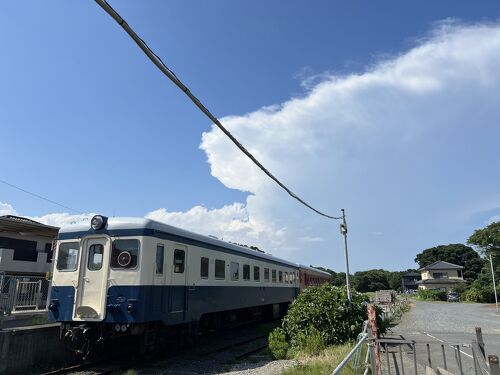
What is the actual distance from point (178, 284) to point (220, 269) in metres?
2.93

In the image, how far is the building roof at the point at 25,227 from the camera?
16.6 m

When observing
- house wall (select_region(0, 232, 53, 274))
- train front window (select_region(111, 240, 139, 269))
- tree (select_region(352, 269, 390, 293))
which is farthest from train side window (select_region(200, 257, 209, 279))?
tree (select_region(352, 269, 390, 293))

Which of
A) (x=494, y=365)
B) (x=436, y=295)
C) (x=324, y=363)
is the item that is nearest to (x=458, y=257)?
(x=436, y=295)

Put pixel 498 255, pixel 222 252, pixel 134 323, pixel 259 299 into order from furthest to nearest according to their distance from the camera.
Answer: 1. pixel 498 255
2. pixel 259 299
3. pixel 222 252
4. pixel 134 323

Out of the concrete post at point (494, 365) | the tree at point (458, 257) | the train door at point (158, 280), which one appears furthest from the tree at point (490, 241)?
the concrete post at point (494, 365)

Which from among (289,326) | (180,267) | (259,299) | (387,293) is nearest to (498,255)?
(387,293)

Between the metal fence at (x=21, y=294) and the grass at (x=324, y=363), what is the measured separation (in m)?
6.47

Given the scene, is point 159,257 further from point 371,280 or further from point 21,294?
point 371,280

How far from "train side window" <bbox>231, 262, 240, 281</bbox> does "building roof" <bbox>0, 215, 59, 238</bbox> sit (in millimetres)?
7927

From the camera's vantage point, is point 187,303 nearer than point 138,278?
No

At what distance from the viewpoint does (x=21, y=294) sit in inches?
414

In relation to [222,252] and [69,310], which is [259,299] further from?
[69,310]

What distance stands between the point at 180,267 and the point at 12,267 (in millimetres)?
11511

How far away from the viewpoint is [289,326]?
12258 mm
